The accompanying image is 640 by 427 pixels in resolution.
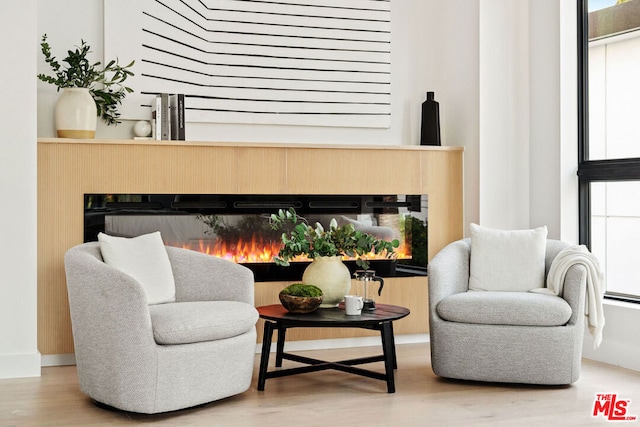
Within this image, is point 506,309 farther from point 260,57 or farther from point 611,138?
point 260,57

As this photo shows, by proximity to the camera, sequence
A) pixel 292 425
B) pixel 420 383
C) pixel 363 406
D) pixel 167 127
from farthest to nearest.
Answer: pixel 167 127, pixel 420 383, pixel 363 406, pixel 292 425

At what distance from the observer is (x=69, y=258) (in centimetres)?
376

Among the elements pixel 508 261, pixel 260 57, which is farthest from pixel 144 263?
pixel 508 261

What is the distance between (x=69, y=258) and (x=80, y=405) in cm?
71

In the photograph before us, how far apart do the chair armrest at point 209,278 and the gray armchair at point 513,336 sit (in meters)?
1.06

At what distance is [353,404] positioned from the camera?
3713 mm

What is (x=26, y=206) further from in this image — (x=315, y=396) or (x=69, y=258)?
(x=315, y=396)

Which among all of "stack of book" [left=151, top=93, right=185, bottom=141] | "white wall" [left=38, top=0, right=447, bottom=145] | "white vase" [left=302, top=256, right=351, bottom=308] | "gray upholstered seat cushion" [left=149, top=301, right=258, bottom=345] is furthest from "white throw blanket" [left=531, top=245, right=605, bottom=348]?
"stack of book" [left=151, top=93, right=185, bottom=141]

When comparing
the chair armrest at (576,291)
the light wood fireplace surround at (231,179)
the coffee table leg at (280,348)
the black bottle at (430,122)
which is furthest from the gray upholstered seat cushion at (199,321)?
the black bottle at (430,122)

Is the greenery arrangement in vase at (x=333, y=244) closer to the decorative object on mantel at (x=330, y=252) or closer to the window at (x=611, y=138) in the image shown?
the decorative object on mantel at (x=330, y=252)

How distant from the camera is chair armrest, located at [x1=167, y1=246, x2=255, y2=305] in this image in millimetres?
4102

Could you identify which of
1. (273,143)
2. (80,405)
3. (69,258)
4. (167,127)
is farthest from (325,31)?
(80,405)

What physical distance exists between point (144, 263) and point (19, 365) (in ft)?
3.17

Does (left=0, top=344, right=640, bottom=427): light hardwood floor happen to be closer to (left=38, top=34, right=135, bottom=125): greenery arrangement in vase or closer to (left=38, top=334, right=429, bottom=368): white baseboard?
(left=38, top=334, right=429, bottom=368): white baseboard
